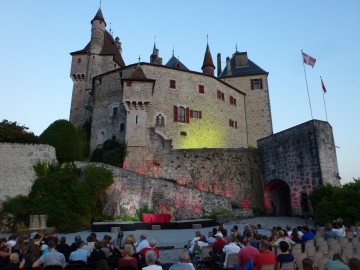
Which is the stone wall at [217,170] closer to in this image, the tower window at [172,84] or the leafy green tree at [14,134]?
the tower window at [172,84]

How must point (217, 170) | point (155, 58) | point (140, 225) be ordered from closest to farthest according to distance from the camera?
1. point (140, 225)
2. point (217, 170)
3. point (155, 58)

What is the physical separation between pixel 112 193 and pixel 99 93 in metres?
17.8

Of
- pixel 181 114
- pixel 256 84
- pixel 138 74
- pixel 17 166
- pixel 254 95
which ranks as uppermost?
pixel 256 84

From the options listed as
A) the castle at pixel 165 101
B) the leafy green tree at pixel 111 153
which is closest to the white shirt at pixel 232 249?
the castle at pixel 165 101

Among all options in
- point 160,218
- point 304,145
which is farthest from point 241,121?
point 160,218

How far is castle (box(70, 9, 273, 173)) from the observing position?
3041 centimetres

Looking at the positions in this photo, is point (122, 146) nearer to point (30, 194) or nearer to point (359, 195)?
point (30, 194)

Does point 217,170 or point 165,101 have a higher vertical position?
point 165,101

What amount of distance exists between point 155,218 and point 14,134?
10.9 metres

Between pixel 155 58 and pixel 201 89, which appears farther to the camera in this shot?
pixel 155 58

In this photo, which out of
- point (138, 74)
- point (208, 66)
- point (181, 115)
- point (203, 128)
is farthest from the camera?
point (208, 66)

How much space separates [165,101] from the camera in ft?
114

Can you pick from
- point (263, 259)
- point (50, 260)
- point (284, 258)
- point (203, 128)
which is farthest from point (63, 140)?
point (284, 258)

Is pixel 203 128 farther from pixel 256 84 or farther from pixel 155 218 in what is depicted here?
pixel 155 218
